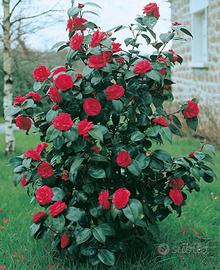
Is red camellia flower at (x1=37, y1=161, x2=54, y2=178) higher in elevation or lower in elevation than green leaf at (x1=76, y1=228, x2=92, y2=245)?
higher

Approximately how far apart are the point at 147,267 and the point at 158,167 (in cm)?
76

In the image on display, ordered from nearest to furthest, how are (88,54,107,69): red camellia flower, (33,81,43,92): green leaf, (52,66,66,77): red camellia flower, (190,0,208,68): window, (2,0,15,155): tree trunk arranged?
(88,54,107,69): red camellia flower < (52,66,66,77): red camellia flower < (33,81,43,92): green leaf < (2,0,15,155): tree trunk < (190,0,208,68): window

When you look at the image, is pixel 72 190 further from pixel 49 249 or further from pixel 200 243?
pixel 200 243

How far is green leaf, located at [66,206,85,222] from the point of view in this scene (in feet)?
11.7

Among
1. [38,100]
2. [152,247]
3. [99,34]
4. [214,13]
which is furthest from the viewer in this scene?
[214,13]

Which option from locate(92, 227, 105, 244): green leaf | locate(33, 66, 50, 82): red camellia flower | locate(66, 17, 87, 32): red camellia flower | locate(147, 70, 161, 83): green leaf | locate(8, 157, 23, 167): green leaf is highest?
locate(66, 17, 87, 32): red camellia flower

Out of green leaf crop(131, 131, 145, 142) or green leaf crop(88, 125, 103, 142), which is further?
green leaf crop(131, 131, 145, 142)

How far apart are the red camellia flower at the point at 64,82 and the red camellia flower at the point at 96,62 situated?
0.52 ft

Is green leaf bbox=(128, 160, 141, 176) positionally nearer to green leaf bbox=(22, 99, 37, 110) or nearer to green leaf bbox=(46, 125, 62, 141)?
green leaf bbox=(46, 125, 62, 141)

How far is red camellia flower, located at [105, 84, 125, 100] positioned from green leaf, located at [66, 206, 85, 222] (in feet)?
2.42

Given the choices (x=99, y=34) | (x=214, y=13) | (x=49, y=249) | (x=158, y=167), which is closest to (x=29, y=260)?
A: (x=49, y=249)

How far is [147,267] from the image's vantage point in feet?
12.8

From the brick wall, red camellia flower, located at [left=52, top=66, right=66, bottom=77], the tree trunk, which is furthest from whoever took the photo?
the brick wall

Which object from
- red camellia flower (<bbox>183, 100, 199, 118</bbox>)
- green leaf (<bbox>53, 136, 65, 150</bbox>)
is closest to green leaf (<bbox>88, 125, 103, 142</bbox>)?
green leaf (<bbox>53, 136, 65, 150</bbox>)
